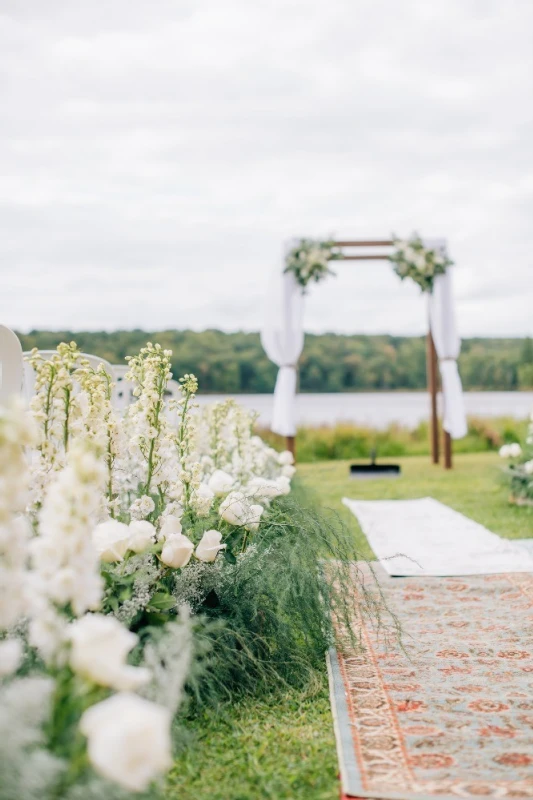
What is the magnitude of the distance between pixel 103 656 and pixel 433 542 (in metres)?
3.63

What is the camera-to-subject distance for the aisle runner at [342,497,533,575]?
12.0 ft

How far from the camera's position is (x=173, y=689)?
1114 mm

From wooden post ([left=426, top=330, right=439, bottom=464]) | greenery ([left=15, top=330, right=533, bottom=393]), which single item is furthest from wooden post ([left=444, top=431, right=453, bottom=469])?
greenery ([left=15, top=330, right=533, bottom=393])

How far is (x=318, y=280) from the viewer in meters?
8.27

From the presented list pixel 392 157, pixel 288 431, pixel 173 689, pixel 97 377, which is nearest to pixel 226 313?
pixel 392 157

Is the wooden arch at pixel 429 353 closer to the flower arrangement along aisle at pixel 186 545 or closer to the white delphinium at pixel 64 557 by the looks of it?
the flower arrangement along aisle at pixel 186 545

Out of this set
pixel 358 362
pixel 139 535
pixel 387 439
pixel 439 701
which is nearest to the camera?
pixel 139 535

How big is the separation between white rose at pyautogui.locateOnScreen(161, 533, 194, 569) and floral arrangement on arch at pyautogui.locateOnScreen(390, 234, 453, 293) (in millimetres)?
7040

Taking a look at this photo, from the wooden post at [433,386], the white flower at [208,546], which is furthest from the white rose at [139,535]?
the wooden post at [433,386]

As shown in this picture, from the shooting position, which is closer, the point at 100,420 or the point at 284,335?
the point at 100,420

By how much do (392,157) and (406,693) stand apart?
8.91 metres

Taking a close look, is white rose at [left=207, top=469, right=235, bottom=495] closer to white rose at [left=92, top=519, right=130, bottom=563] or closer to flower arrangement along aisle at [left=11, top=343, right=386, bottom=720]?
flower arrangement along aisle at [left=11, top=343, right=386, bottom=720]

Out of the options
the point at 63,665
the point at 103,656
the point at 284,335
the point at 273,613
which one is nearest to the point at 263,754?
the point at 273,613

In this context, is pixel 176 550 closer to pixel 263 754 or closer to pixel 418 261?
pixel 263 754
